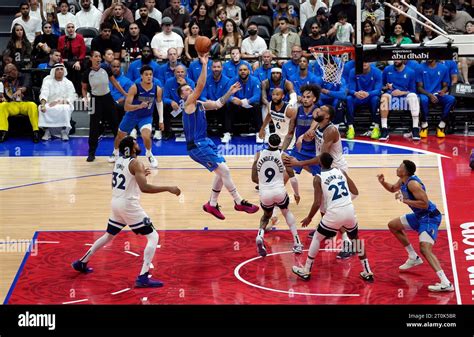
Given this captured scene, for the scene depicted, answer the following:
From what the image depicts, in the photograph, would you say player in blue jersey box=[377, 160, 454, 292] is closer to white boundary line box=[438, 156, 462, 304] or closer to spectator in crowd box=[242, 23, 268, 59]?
white boundary line box=[438, 156, 462, 304]

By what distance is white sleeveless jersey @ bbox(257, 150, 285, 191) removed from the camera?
10445 mm

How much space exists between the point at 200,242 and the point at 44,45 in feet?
30.2

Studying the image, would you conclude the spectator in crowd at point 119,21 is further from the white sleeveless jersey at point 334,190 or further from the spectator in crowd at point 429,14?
the white sleeveless jersey at point 334,190

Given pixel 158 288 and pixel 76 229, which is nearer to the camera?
pixel 158 288

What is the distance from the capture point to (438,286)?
940 centimetres

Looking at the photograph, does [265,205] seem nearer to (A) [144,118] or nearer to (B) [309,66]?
(A) [144,118]

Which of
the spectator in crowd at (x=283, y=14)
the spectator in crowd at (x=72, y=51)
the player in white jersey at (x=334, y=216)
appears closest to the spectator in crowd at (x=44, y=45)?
the spectator in crowd at (x=72, y=51)

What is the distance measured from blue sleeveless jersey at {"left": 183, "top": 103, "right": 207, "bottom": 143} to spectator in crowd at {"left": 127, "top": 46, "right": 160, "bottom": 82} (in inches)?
255

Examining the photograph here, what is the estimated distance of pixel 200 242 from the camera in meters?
11.3

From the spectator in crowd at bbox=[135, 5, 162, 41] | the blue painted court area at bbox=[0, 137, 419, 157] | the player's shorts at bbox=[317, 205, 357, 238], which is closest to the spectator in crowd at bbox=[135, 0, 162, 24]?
the spectator in crowd at bbox=[135, 5, 162, 41]

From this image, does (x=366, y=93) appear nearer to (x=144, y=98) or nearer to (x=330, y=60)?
(x=330, y=60)

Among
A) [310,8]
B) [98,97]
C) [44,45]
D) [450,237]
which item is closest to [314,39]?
[310,8]
